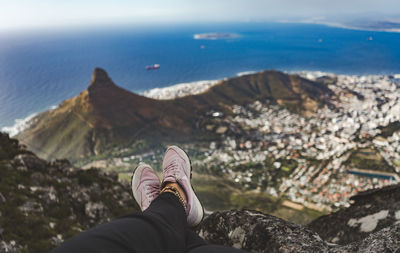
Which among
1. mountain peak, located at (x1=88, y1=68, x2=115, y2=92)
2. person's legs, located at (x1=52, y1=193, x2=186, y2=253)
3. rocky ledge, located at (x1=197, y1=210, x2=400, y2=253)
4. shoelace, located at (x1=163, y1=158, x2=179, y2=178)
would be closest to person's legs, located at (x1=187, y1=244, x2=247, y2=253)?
person's legs, located at (x1=52, y1=193, x2=186, y2=253)

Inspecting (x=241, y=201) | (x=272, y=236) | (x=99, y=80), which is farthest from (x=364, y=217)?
(x=99, y=80)

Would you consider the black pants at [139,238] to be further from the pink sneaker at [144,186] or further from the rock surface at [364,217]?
the rock surface at [364,217]

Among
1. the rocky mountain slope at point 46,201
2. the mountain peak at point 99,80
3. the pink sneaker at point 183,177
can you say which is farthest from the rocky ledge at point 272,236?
the mountain peak at point 99,80

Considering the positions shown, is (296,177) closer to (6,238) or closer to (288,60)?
(6,238)

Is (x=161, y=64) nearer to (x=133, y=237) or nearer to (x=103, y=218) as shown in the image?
(x=103, y=218)

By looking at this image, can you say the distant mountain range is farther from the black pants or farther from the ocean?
the black pants
